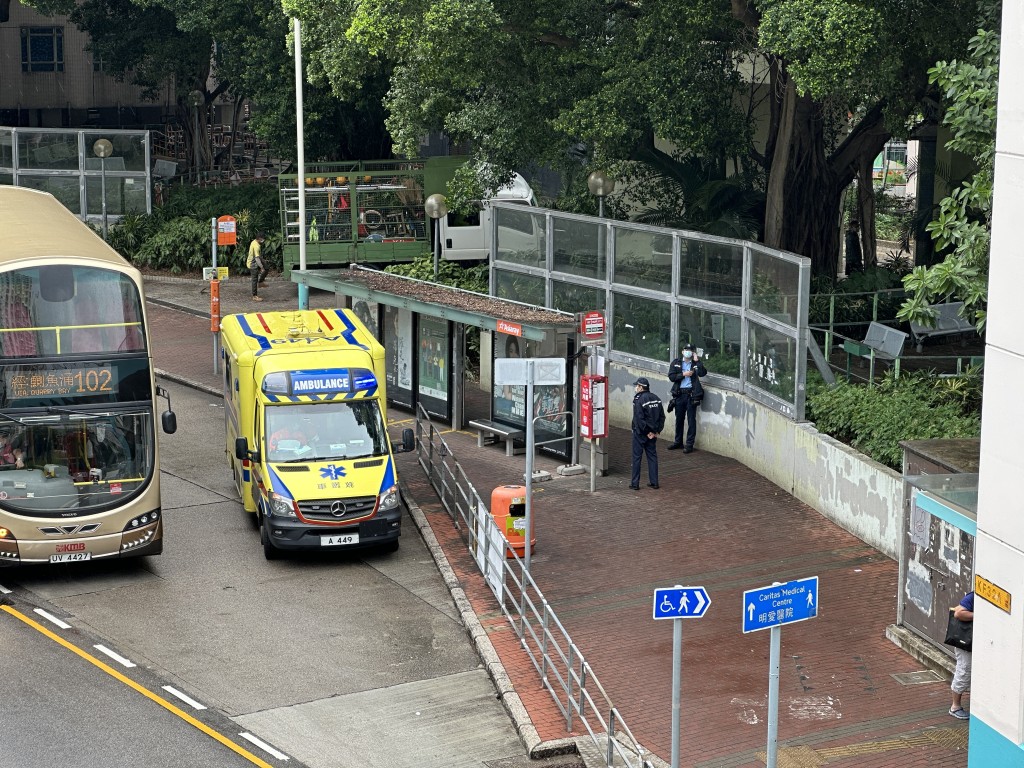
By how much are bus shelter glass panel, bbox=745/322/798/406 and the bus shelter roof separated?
2.74 meters

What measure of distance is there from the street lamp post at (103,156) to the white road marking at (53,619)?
81.7ft

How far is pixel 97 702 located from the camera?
560 inches

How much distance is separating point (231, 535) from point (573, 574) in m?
4.91

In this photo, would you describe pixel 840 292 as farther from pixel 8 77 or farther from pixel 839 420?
pixel 8 77

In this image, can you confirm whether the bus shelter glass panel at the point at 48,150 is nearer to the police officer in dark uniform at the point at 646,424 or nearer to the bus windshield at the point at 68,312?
the bus windshield at the point at 68,312

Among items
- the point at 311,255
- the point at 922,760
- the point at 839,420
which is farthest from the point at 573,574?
the point at 311,255

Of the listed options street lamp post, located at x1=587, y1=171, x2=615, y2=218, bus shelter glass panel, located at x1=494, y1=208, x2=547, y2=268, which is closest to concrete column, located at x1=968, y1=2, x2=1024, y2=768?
street lamp post, located at x1=587, y1=171, x2=615, y2=218

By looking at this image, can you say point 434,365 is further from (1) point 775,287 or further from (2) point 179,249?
(2) point 179,249

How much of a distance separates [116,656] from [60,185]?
28.3m

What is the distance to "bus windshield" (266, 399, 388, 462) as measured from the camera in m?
18.8

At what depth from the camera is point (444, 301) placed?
23484 millimetres

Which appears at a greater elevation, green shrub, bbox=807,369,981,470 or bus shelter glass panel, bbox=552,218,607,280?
bus shelter glass panel, bbox=552,218,607,280

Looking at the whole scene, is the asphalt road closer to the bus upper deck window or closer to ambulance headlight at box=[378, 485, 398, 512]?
ambulance headlight at box=[378, 485, 398, 512]

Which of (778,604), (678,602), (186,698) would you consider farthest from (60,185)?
(778,604)
